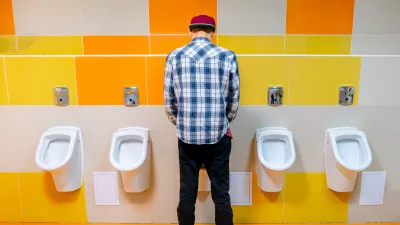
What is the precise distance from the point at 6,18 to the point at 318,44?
8.82 feet

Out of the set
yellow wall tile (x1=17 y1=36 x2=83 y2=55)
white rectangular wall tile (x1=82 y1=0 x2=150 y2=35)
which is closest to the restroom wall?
yellow wall tile (x1=17 y1=36 x2=83 y2=55)

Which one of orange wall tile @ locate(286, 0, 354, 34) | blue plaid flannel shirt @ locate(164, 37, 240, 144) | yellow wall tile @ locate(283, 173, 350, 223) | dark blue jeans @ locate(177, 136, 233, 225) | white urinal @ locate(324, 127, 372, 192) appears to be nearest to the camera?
blue plaid flannel shirt @ locate(164, 37, 240, 144)

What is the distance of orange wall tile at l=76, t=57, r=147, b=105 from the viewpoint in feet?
7.39

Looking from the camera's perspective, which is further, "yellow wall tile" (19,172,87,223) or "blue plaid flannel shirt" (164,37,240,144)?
"yellow wall tile" (19,172,87,223)

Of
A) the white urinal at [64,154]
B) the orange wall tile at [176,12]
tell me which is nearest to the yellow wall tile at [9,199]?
the white urinal at [64,154]

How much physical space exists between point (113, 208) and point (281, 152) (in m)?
1.20

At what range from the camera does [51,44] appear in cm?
309

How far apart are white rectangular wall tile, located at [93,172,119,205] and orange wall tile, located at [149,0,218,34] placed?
4.37 ft

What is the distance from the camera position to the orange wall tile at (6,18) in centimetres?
301

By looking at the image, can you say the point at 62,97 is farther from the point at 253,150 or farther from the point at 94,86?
the point at 253,150

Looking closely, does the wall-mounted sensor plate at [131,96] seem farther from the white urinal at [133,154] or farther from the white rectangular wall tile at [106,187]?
the white rectangular wall tile at [106,187]

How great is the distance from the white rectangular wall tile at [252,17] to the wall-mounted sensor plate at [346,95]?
961mm

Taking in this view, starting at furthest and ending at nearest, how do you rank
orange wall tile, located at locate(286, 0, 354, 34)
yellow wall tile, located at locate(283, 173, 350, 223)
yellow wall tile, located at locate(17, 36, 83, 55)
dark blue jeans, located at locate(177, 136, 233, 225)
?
yellow wall tile, located at locate(17, 36, 83, 55) < orange wall tile, located at locate(286, 0, 354, 34) < yellow wall tile, located at locate(283, 173, 350, 223) < dark blue jeans, located at locate(177, 136, 233, 225)

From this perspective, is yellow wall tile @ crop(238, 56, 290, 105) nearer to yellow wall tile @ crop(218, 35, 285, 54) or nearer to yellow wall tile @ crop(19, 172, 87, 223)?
yellow wall tile @ crop(218, 35, 285, 54)
